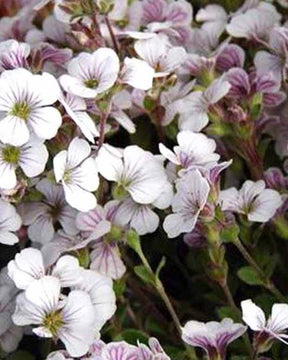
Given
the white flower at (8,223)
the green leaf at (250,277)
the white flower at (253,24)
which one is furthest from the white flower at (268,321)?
the white flower at (253,24)

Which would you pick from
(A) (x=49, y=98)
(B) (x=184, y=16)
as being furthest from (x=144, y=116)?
(A) (x=49, y=98)

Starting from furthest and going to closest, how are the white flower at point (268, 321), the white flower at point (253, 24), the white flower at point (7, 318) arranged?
1. the white flower at point (253, 24)
2. the white flower at point (7, 318)
3. the white flower at point (268, 321)

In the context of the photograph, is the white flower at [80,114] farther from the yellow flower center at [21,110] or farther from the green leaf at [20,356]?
the green leaf at [20,356]

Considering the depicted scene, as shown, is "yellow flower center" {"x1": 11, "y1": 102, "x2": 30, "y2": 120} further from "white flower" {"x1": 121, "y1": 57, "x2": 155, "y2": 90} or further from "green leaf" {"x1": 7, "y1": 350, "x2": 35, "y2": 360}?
"green leaf" {"x1": 7, "y1": 350, "x2": 35, "y2": 360}

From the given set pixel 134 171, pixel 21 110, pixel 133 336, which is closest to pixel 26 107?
pixel 21 110

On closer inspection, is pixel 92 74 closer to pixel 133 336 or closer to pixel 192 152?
pixel 192 152

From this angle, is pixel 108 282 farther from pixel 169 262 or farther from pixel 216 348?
pixel 169 262
